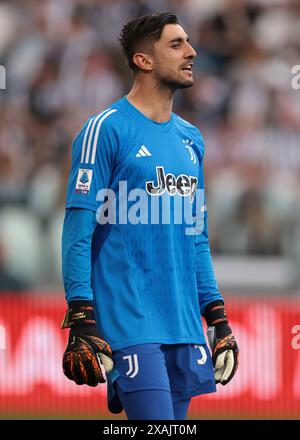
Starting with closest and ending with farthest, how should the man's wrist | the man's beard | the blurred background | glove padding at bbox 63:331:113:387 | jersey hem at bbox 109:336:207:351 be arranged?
1. glove padding at bbox 63:331:113:387
2. jersey hem at bbox 109:336:207:351
3. the man's beard
4. the man's wrist
5. the blurred background

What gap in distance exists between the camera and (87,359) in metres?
4.27

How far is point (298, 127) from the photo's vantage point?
12.6m

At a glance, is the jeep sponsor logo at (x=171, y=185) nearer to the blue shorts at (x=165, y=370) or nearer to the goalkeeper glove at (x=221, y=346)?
the goalkeeper glove at (x=221, y=346)

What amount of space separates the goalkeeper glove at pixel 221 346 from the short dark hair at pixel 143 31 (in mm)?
1208

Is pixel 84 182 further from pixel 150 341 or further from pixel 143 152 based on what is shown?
pixel 150 341

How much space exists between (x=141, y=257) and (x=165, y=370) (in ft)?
1.64

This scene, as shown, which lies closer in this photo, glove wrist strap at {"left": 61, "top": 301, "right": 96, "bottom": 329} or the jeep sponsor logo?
glove wrist strap at {"left": 61, "top": 301, "right": 96, "bottom": 329}

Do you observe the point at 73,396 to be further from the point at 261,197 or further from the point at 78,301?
the point at 78,301

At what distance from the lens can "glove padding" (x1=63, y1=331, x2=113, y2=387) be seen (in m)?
4.29

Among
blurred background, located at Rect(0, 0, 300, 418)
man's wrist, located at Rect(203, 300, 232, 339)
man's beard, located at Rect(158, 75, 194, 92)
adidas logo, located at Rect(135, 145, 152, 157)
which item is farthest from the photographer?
blurred background, located at Rect(0, 0, 300, 418)

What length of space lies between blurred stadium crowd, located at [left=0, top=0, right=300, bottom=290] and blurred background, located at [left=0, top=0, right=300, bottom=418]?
0.01 meters

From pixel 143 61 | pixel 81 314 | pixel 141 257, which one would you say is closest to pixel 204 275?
pixel 141 257

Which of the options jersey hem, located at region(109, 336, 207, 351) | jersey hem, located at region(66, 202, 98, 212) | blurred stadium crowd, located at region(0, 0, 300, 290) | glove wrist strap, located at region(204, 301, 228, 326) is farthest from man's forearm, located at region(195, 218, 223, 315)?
blurred stadium crowd, located at region(0, 0, 300, 290)

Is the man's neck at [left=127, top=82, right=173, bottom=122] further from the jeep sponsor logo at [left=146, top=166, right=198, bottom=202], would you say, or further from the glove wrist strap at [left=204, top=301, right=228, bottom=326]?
the glove wrist strap at [left=204, top=301, right=228, bottom=326]
